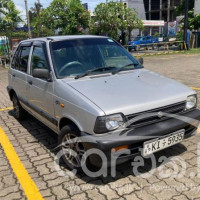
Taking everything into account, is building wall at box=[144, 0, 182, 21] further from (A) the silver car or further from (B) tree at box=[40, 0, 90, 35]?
(A) the silver car

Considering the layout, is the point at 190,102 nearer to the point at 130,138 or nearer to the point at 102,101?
the point at 130,138

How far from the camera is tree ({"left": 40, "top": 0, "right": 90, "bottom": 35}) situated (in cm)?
2212

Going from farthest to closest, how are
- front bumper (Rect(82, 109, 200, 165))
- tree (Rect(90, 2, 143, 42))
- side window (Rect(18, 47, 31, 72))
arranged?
tree (Rect(90, 2, 143, 42))
side window (Rect(18, 47, 31, 72))
front bumper (Rect(82, 109, 200, 165))

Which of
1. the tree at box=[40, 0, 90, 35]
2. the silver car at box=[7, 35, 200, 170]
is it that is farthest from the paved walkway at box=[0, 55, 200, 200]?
the tree at box=[40, 0, 90, 35]

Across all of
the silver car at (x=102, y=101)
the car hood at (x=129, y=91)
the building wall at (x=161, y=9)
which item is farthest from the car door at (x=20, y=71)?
the building wall at (x=161, y=9)

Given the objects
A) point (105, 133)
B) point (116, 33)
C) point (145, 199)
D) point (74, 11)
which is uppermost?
point (74, 11)

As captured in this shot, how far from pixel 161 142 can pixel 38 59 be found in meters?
2.42

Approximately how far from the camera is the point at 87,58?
12.2ft

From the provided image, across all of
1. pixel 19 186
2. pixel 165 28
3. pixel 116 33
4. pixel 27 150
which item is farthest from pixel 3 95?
pixel 165 28

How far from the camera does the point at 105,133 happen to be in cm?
267

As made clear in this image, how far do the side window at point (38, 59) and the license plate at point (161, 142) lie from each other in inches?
76.3

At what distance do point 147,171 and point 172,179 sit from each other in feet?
1.12

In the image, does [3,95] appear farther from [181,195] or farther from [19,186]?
[181,195]

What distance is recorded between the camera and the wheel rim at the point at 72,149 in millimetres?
3004
